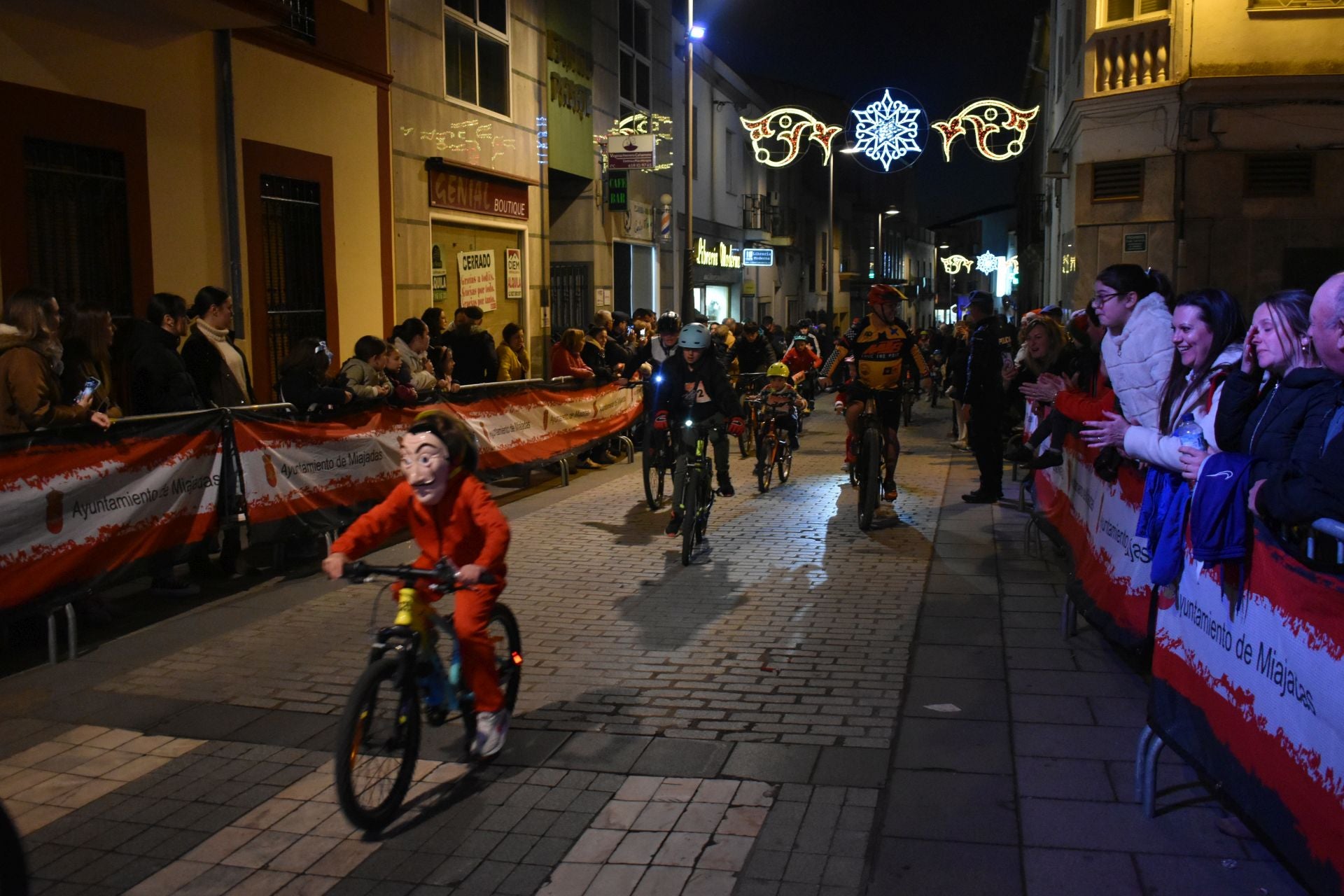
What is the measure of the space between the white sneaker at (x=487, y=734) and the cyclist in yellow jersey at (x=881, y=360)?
6198mm

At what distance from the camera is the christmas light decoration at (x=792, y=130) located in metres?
21.9

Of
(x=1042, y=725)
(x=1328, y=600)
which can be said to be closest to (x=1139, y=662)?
(x=1042, y=725)

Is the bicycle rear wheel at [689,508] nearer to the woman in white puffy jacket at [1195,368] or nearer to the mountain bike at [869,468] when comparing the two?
the mountain bike at [869,468]

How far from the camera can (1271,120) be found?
1706cm

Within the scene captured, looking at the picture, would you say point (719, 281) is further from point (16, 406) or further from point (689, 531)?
point (16, 406)

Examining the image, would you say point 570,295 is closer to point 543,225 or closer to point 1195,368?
point 543,225

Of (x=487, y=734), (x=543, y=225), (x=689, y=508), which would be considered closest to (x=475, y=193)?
(x=543, y=225)

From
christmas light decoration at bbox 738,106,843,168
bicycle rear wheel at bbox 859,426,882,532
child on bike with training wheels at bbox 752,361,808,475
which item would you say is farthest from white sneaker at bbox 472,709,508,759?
christmas light decoration at bbox 738,106,843,168

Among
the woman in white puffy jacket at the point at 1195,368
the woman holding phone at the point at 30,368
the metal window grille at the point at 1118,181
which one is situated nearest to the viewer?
the woman in white puffy jacket at the point at 1195,368

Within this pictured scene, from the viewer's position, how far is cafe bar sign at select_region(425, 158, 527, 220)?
16.4 m

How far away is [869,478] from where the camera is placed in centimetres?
1033

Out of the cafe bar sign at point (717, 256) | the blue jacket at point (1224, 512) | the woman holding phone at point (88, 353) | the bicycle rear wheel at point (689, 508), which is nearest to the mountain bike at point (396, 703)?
the blue jacket at point (1224, 512)

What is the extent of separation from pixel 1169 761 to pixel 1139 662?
→ 130 cm

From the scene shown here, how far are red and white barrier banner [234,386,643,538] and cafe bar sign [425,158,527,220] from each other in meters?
4.57
